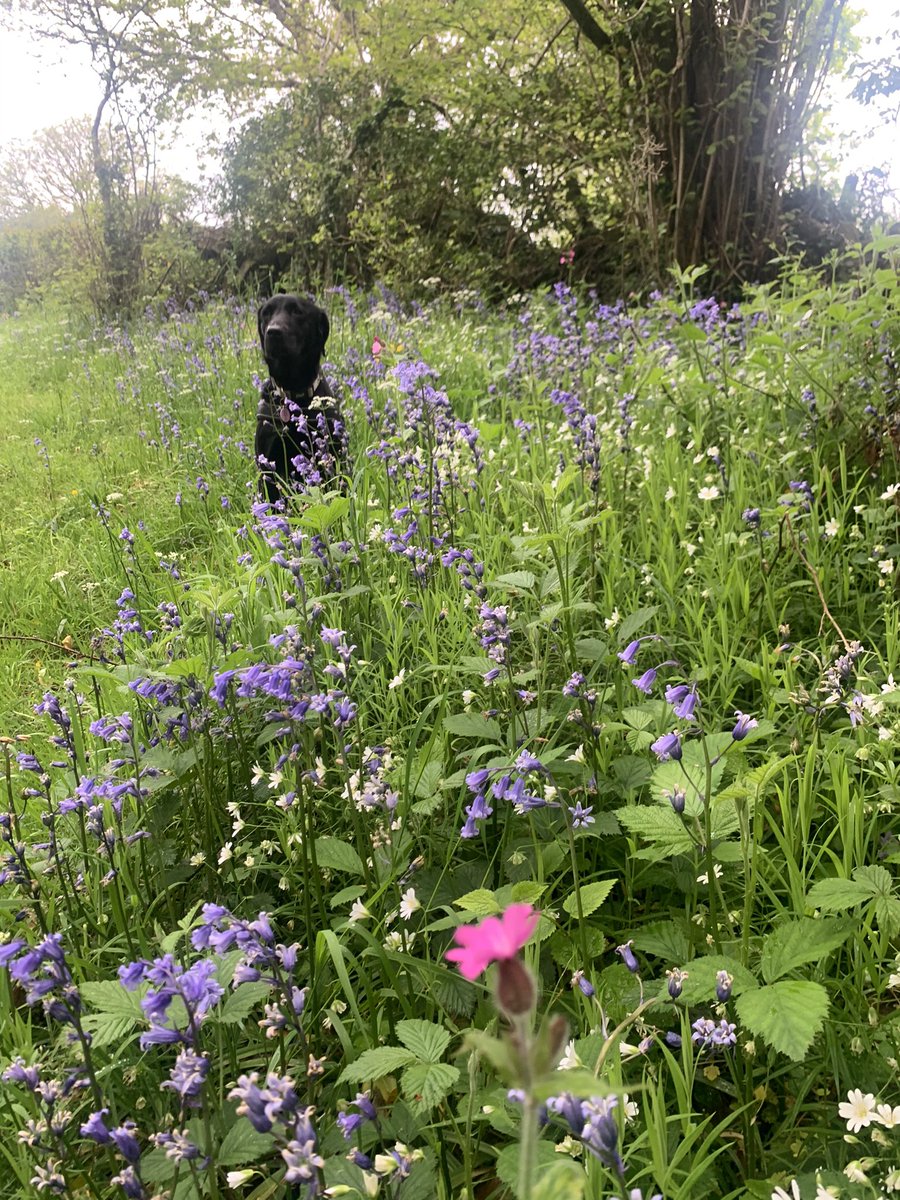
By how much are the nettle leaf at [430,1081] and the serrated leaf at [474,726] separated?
0.73 meters

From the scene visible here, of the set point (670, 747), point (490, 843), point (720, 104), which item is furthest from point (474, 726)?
point (720, 104)

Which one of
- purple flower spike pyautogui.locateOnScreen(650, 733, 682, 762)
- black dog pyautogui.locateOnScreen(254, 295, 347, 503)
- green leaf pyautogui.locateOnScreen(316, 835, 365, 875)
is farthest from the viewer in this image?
black dog pyautogui.locateOnScreen(254, 295, 347, 503)

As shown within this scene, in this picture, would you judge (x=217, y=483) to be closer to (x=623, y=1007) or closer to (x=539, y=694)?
(x=539, y=694)

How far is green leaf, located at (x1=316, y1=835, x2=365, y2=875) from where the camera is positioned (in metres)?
1.64

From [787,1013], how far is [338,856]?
91 centimetres

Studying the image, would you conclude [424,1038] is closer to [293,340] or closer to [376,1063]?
[376,1063]

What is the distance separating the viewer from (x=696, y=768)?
152cm

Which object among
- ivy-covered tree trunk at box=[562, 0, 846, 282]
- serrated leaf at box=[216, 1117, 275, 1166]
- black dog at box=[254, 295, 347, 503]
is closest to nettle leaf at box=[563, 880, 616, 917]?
serrated leaf at box=[216, 1117, 275, 1166]

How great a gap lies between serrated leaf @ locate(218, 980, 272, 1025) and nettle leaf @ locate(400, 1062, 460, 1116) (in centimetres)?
26

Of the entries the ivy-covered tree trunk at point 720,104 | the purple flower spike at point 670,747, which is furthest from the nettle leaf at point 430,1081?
the ivy-covered tree trunk at point 720,104

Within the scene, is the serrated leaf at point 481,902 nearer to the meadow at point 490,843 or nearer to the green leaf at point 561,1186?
the meadow at point 490,843

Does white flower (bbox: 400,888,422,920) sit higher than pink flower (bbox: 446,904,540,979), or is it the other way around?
pink flower (bbox: 446,904,540,979)

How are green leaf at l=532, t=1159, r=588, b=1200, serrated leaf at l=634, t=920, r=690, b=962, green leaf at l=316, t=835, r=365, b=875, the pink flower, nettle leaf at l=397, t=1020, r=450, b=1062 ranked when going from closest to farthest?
the pink flower, green leaf at l=532, t=1159, r=588, b=1200, nettle leaf at l=397, t=1020, r=450, b=1062, serrated leaf at l=634, t=920, r=690, b=962, green leaf at l=316, t=835, r=365, b=875

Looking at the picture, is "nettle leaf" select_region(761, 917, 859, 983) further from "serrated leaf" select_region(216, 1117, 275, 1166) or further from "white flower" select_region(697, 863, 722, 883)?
"serrated leaf" select_region(216, 1117, 275, 1166)
